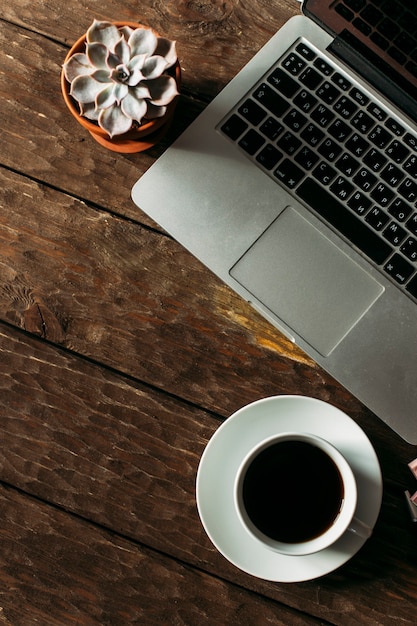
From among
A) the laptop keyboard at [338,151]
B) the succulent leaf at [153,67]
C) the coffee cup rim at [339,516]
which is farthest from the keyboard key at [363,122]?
the coffee cup rim at [339,516]

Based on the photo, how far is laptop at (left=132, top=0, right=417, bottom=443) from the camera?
26.4 inches

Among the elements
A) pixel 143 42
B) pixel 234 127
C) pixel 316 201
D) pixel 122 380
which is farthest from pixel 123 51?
pixel 122 380

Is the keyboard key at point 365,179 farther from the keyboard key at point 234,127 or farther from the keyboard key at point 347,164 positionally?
the keyboard key at point 234,127

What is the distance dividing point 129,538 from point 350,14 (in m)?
0.61

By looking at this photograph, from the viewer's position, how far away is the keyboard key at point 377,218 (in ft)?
2.20

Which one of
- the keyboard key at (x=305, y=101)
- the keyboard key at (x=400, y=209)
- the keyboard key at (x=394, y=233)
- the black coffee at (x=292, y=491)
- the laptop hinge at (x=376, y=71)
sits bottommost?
the black coffee at (x=292, y=491)

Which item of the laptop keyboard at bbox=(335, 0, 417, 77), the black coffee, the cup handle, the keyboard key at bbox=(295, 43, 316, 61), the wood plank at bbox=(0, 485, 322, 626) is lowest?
the wood plank at bbox=(0, 485, 322, 626)

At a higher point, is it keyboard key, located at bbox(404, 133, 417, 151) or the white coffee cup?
keyboard key, located at bbox(404, 133, 417, 151)

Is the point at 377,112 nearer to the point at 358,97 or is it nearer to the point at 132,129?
the point at 358,97

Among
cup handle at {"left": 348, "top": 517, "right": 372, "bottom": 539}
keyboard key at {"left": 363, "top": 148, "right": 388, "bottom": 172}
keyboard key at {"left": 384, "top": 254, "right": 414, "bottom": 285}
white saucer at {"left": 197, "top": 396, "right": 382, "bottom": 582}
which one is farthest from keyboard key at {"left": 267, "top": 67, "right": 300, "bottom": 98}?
cup handle at {"left": 348, "top": 517, "right": 372, "bottom": 539}

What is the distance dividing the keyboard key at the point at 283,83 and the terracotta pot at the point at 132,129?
0.11 metres

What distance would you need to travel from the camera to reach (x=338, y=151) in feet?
2.22

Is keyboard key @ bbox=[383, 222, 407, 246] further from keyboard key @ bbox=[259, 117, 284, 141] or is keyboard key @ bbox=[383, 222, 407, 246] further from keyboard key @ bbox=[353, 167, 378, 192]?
keyboard key @ bbox=[259, 117, 284, 141]

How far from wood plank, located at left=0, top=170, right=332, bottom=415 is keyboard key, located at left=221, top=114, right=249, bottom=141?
0.44 ft
